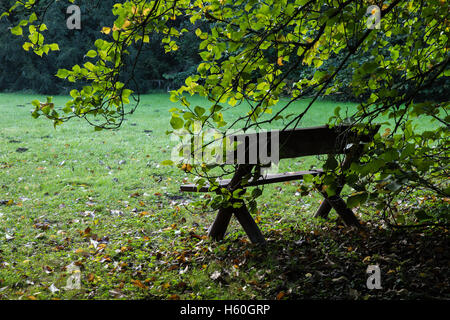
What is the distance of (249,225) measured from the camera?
4.32m

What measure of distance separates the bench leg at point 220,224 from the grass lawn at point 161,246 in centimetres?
13

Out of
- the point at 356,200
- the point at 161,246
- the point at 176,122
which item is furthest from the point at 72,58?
the point at 356,200

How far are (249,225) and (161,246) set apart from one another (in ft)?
3.57

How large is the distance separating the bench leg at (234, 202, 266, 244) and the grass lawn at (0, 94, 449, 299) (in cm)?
9

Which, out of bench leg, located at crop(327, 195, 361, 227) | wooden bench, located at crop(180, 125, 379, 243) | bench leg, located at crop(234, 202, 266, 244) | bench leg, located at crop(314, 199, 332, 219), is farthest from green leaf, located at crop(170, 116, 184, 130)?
bench leg, located at crop(314, 199, 332, 219)

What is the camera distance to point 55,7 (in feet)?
72.8

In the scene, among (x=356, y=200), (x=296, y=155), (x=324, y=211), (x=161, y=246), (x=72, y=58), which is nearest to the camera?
(x=356, y=200)

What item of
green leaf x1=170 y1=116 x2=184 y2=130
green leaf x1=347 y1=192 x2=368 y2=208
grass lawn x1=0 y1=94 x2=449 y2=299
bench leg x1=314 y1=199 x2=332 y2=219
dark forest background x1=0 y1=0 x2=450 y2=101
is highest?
dark forest background x1=0 y1=0 x2=450 y2=101

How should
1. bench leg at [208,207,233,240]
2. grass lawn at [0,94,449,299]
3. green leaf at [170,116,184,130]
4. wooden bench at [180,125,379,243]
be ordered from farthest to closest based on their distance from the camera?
1. bench leg at [208,207,233,240]
2. wooden bench at [180,125,379,243]
3. grass lawn at [0,94,449,299]
4. green leaf at [170,116,184,130]

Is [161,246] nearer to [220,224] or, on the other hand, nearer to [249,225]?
[220,224]

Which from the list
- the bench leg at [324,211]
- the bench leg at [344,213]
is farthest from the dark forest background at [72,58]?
the bench leg at [344,213]

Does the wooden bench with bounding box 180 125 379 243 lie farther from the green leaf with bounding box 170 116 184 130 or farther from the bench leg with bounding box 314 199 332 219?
the green leaf with bounding box 170 116 184 130

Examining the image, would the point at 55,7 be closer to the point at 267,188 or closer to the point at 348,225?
the point at 267,188

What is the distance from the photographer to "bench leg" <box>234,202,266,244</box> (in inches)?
169
